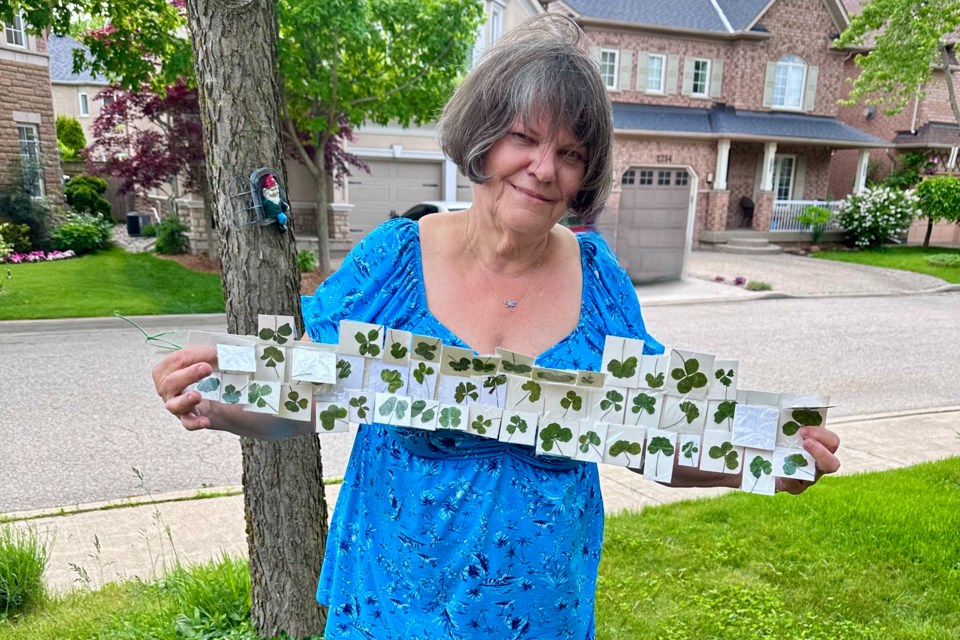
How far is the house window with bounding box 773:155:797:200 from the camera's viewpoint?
2225 cm

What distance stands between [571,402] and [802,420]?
1.53 feet

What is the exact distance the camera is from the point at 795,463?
1.33 meters

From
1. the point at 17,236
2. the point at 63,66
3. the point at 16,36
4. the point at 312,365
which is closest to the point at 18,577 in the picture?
the point at 312,365

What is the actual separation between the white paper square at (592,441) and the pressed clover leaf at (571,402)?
3 cm

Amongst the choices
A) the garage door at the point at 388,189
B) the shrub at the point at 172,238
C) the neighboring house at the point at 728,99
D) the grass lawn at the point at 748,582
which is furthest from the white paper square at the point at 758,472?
the neighboring house at the point at 728,99

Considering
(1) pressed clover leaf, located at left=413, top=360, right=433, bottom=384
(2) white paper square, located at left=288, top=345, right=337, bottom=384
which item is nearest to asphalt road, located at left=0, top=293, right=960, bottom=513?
(2) white paper square, located at left=288, top=345, right=337, bottom=384

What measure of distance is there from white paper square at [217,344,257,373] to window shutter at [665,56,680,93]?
838 inches

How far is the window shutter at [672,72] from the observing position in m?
20.1

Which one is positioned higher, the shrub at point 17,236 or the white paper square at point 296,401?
the white paper square at point 296,401

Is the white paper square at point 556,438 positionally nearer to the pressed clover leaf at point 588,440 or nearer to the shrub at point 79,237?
the pressed clover leaf at point 588,440

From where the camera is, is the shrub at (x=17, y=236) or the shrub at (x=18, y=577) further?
the shrub at (x=17, y=236)

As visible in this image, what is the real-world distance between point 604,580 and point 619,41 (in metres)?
19.2

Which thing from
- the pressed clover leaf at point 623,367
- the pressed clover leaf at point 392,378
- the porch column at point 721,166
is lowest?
the pressed clover leaf at point 392,378

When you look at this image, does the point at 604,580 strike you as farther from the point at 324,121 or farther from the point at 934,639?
the point at 324,121
